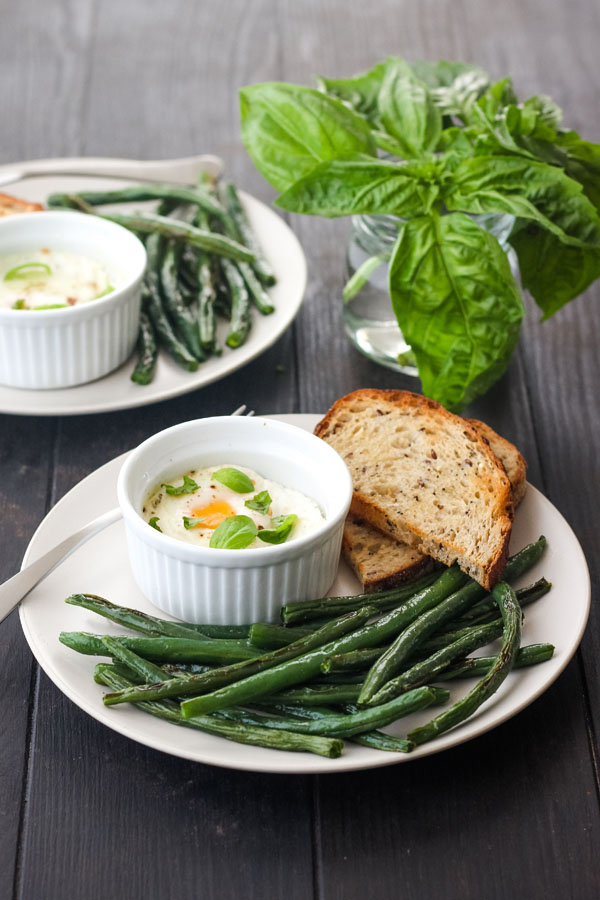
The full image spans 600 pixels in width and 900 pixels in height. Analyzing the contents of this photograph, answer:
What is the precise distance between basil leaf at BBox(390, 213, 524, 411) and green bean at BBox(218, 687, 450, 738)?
120cm

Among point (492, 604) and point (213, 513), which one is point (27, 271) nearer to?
point (213, 513)

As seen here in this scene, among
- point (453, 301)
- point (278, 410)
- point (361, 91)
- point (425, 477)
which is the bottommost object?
point (278, 410)

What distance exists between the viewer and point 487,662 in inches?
94.8

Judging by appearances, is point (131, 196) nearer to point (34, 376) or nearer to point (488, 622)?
point (34, 376)

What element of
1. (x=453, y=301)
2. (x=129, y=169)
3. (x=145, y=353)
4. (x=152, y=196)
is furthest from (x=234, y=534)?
(x=129, y=169)

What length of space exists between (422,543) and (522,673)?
1.51 ft

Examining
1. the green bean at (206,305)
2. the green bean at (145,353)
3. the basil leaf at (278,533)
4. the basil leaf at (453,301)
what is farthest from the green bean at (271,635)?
the green bean at (206,305)

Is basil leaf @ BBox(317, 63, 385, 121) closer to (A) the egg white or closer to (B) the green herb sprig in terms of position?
(B) the green herb sprig

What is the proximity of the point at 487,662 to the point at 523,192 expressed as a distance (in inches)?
58.2

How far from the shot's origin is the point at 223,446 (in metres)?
2.84

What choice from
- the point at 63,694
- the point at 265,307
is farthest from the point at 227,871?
the point at 265,307

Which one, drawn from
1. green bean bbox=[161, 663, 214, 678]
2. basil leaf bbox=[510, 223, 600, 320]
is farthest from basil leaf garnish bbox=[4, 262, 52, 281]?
green bean bbox=[161, 663, 214, 678]

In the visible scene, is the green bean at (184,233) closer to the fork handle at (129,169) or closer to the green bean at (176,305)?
the green bean at (176,305)

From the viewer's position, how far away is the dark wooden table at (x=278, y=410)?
7.23 feet
